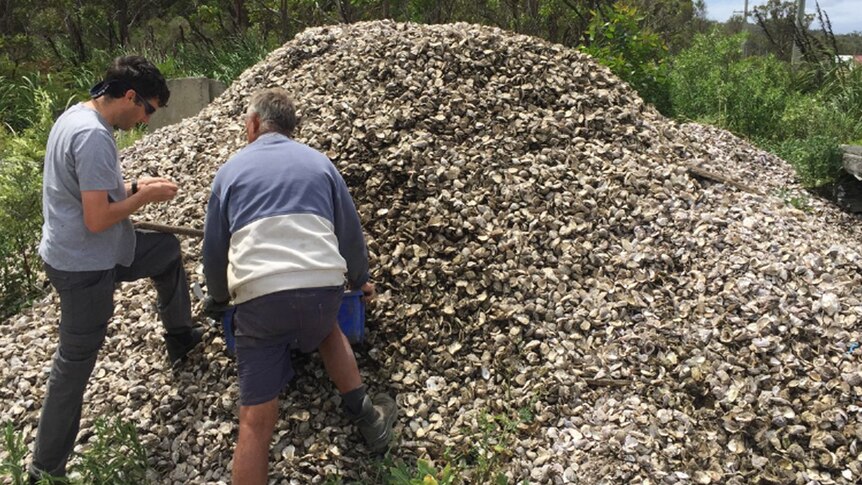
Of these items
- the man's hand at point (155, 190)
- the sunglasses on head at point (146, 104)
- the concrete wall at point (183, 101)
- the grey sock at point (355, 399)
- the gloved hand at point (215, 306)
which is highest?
the sunglasses on head at point (146, 104)

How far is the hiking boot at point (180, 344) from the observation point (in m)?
3.42

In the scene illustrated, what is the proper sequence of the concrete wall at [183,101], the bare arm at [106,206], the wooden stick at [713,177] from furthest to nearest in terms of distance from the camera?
1. the concrete wall at [183,101]
2. the wooden stick at [713,177]
3. the bare arm at [106,206]

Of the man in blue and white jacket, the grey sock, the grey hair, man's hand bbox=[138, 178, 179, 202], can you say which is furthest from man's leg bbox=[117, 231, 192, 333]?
the grey sock

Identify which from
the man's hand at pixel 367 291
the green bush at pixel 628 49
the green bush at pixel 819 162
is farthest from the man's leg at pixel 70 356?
the green bush at pixel 819 162

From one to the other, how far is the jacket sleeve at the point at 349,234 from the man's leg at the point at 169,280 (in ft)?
2.94

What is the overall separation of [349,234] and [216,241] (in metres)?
0.54

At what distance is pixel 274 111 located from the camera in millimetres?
2881

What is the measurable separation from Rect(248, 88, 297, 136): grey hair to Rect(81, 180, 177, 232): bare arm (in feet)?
1.78

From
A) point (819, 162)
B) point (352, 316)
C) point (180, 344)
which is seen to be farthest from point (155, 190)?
point (819, 162)

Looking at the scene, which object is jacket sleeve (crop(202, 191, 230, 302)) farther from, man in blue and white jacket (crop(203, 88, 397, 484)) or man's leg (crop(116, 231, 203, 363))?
man's leg (crop(116, 231, 203, 363))

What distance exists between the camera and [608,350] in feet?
11.3

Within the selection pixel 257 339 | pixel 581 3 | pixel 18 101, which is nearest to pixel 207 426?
pixel 257 339

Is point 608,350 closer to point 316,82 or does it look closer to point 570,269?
point 570,269

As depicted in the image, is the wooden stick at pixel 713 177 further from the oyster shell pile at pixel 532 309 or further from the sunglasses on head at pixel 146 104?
the sunglasses on head at pixel 146 104
